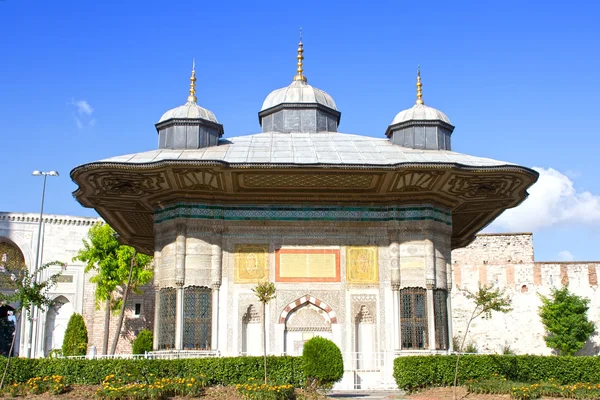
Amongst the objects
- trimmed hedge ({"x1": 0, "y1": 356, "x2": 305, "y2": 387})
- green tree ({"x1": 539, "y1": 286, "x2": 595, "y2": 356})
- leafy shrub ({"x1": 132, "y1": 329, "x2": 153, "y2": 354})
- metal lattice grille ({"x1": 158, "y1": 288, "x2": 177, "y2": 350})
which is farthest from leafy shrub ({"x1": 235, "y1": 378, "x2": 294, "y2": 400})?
green tree ({"x1": 539, "y1": 286, "x2": 595, "y2": 356})

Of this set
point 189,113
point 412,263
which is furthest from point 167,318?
point 412,263

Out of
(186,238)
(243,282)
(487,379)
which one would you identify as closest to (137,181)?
(186,238)

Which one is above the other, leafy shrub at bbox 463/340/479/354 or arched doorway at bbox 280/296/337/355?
arched doorway at bbox 280/296/337/355

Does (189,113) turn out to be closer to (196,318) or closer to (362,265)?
(196,318)

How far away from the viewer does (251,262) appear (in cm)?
1912

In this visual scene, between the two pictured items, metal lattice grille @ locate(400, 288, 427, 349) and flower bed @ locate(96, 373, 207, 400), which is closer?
flower bed @ locate(96, 373, 207, 400)

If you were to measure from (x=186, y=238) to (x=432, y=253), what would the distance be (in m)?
6.49

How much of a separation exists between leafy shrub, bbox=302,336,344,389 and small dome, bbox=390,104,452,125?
7.64 meters

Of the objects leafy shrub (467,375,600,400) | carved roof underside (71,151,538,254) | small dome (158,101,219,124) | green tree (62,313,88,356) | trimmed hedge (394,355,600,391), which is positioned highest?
small dome (158,101,219,124)

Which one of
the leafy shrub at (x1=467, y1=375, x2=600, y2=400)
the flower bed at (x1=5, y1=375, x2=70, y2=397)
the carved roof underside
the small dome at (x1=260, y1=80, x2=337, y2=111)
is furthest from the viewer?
the small dome at (x1=260, y1=80, x2=337, y2=111)

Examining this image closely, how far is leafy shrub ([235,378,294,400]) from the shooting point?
1358 cm

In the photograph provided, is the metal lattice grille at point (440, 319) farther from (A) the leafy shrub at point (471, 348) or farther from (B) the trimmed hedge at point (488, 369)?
(A) the leafy shrub at point (471, 348)

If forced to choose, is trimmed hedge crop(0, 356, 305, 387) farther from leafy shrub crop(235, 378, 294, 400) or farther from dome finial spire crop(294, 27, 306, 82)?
dome finial spire crop(294, 27, 306, 82)

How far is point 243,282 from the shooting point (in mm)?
19000
